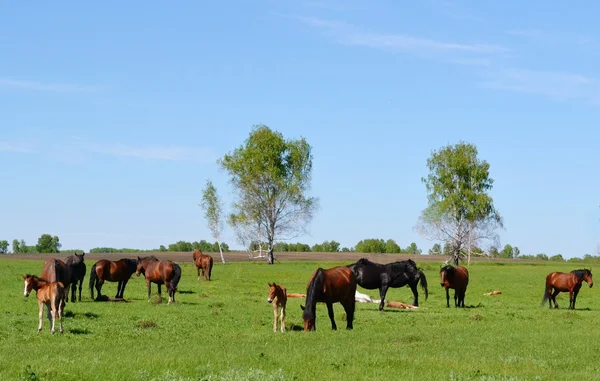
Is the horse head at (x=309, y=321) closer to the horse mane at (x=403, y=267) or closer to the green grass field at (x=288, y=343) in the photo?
the green grass field at (x=288, y=343)

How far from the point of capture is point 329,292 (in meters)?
23.5

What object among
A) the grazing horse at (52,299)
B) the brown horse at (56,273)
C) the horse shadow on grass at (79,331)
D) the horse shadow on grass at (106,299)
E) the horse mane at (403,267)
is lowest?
the horse shadow on grass at (79,331)

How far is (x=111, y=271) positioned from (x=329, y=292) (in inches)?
588

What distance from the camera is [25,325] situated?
23.7m

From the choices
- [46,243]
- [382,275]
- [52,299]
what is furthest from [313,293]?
[46,243]

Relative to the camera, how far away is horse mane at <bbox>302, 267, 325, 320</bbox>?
22.7 m

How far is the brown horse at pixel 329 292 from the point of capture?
2277 cm

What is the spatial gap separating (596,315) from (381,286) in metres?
8.30

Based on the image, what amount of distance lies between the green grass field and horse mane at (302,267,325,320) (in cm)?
56

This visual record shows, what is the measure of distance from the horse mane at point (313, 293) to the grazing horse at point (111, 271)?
45.1ft

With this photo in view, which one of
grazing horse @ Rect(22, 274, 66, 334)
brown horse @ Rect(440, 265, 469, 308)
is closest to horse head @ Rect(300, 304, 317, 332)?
grazing horse @ Rect(22, 274, 66, 334)

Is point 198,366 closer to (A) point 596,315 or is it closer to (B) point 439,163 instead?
(A) point 596,315

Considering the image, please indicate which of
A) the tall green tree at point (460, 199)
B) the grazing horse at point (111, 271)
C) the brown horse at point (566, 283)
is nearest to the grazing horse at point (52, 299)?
the grazing horse at point (111, 271)

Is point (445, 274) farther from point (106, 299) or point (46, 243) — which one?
point (46, 243)
